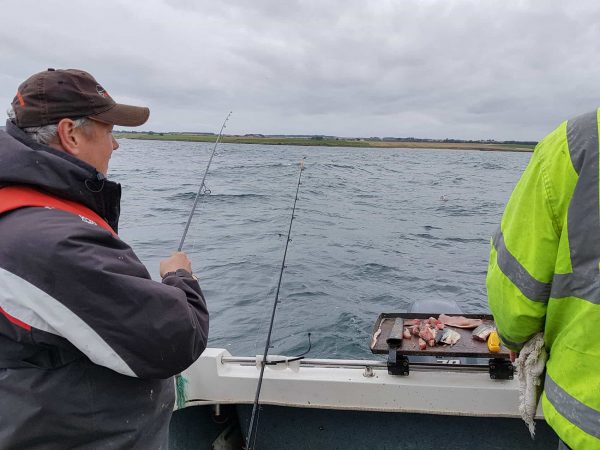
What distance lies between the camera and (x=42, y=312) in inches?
52.4

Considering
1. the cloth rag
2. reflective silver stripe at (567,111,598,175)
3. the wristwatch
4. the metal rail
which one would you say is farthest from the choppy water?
reflective silver stripe at (567,111,598,175)

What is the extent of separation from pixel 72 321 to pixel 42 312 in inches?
3.2

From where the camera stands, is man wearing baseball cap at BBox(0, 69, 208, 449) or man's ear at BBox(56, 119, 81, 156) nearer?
man wearing baseball cap at BBox(0, 69, 208, 449)

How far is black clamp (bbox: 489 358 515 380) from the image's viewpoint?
9.07 feet

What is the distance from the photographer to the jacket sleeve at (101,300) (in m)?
1.31

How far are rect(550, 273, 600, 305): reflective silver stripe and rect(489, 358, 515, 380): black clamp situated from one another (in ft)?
4.72

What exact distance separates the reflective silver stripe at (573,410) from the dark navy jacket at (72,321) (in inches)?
44.7

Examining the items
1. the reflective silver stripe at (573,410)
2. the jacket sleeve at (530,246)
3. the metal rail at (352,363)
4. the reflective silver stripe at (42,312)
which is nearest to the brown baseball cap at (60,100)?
the reflective silver stripe at (42,312)

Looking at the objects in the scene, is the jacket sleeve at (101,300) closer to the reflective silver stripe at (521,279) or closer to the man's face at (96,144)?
the man's face at (96,144)

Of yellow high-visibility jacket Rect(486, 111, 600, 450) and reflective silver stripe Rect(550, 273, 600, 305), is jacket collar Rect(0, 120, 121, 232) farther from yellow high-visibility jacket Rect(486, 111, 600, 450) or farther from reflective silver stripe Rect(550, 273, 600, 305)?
reflective silver stripe Rect(550, 273, 600, 305)

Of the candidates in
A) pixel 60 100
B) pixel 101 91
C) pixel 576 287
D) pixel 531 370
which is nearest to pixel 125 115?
pixel 101 91

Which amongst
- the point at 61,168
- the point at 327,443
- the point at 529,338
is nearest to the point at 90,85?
the point at 61,168

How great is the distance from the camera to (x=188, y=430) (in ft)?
10.3

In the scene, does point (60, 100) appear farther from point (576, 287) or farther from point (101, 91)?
point (576, 287)
